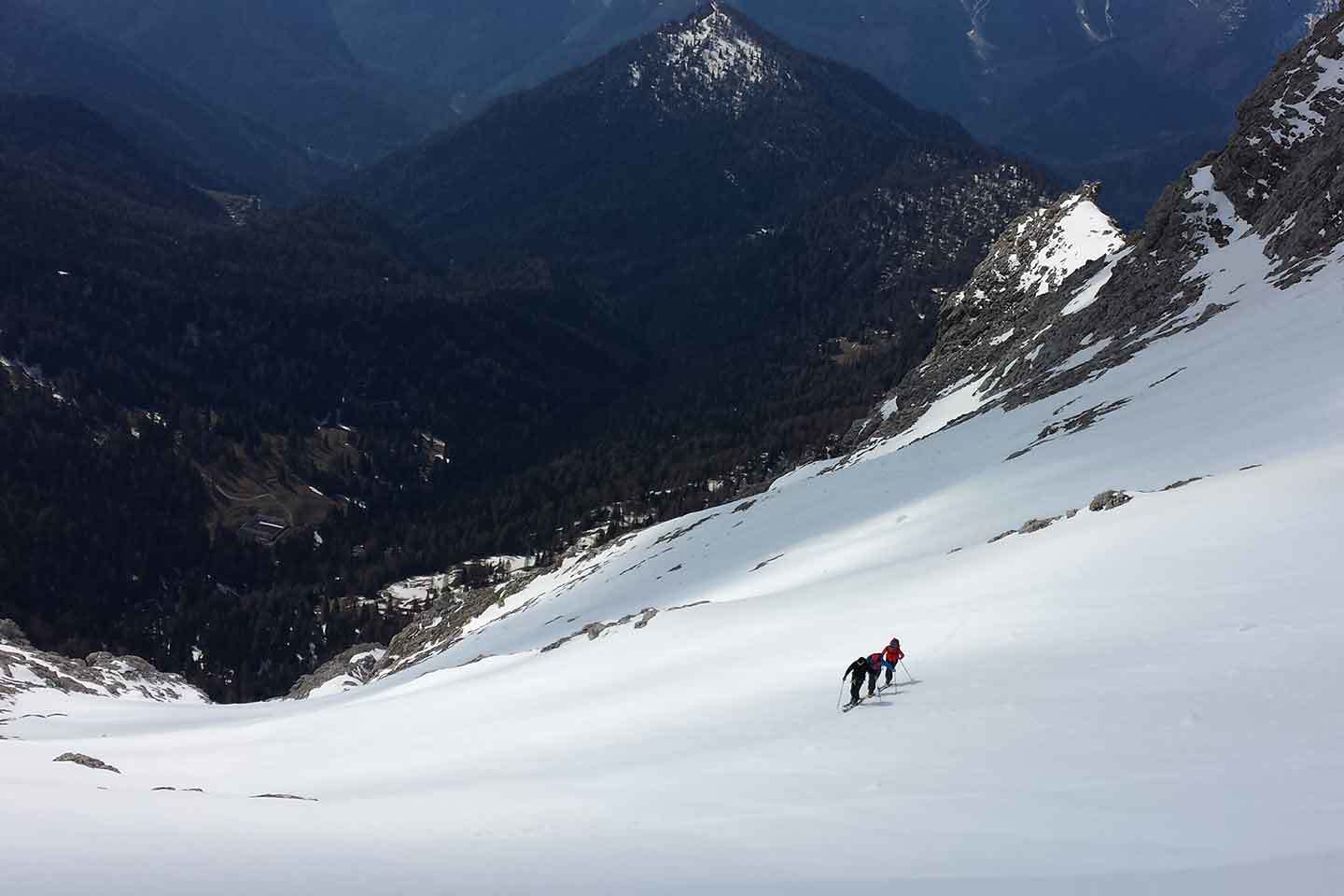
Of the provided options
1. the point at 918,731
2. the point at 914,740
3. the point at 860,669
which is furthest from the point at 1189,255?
the point at 914,740

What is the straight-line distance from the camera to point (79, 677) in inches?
3270

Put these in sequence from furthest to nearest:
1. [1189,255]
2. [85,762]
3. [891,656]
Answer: [1189,255]
[85,762]
[891,656]

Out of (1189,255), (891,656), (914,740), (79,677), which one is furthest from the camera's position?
(79,677)

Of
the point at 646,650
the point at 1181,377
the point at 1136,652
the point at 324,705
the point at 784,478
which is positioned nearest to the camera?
the point at 1136,652

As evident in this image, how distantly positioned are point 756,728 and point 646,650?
1486 cm

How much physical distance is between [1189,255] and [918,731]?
6548cm

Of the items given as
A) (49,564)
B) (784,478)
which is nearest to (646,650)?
(784,478)

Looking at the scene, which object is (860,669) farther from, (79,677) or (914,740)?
(79,677)

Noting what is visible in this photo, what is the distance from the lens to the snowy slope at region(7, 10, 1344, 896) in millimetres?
14594

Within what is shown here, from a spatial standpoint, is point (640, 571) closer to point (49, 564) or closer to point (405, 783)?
point (405, 783)

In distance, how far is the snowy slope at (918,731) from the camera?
47.9 ft

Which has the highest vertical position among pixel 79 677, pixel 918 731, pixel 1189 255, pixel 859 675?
pixel 1189 255

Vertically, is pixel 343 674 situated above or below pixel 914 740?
above

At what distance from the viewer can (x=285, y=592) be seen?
18738 cm
